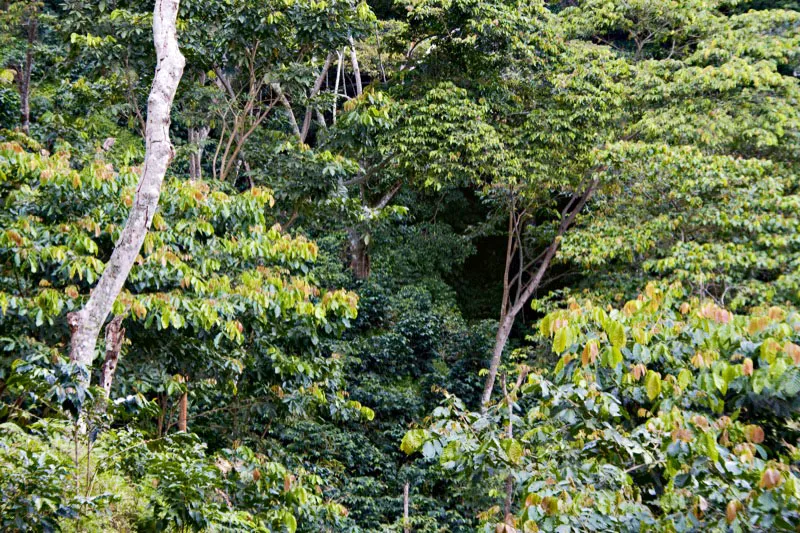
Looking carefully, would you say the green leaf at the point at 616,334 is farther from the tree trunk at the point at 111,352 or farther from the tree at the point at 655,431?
the tree trunk at the point at 111,352

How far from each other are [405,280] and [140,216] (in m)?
10.6

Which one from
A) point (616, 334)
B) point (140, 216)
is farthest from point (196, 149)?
point (616, 334)

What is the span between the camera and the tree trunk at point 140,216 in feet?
14.3

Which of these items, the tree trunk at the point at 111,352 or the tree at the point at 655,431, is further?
the tree trunk at the point at 111,352

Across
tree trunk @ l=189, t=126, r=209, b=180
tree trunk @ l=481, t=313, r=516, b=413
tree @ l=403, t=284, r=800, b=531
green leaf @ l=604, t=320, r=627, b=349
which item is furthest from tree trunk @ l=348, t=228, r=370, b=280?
green leaf @ l=604, t=320, r=627, b=349

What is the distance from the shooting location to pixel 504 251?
681 inches

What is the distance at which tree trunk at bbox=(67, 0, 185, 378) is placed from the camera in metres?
4.37

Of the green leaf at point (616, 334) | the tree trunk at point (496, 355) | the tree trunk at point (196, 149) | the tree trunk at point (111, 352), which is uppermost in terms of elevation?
the green leaf at point (616, 334)

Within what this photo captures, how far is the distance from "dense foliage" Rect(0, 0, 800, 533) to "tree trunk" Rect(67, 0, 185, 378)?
0.34ft

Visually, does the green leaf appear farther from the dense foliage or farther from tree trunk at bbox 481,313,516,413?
tree trunk at bbox 481,313,516,413

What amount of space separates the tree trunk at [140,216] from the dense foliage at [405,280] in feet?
0.34

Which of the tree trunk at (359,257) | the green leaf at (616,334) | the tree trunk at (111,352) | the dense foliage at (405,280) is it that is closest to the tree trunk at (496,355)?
the dense foliage at (405,280)

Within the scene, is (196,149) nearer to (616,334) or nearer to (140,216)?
(140,216)

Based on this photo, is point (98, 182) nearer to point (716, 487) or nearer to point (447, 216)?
point (716, 487)
